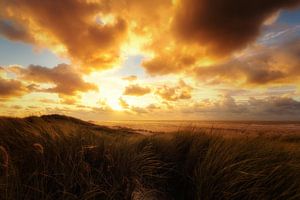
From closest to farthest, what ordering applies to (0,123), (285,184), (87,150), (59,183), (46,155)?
1. (59,183)
2. (285,184)
3. (46,155)
4. (87,150)
5. (0,123)

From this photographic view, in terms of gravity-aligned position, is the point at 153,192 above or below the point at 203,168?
below

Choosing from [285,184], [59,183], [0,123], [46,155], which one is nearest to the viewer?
[59,183]

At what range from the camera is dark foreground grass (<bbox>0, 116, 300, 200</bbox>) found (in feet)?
10.0

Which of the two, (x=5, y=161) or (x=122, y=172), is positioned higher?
(x=5, y=161)

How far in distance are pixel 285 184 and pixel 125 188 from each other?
2119 mm

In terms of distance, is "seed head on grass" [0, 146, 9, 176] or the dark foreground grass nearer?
"seed head on grass" [0, 146, 9, 176]

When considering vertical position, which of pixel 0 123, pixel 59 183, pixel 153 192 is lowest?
pixel 153 192

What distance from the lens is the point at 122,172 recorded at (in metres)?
3.68

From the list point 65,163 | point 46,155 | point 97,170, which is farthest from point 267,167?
point 46,155

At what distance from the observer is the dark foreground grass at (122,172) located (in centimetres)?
306

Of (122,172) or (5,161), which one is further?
(122,172)

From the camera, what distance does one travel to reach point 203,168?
350cm

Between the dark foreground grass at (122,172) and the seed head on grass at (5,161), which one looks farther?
the dark foreground grass at (122,172)

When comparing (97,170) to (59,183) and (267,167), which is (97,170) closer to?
(59,183)
